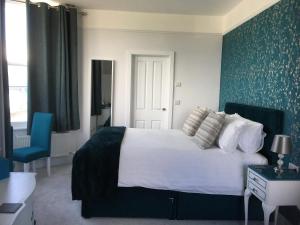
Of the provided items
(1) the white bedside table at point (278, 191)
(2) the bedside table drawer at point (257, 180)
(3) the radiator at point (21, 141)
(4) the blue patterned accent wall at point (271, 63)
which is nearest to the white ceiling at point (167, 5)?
(4) the blue patterned accent wall at point (271, 63)

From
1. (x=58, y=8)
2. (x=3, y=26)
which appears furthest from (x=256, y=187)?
(x=58, y=8)

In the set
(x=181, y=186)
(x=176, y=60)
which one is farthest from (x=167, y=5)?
(x=181, y=186)

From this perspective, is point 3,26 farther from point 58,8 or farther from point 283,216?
point 283,216

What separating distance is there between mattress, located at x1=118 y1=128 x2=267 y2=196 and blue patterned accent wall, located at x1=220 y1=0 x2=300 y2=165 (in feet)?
1.91

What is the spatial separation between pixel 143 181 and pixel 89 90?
9.14 ft

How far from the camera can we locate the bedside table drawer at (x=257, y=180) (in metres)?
2.19

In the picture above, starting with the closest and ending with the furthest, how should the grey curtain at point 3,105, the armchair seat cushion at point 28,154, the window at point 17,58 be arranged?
the grey curtain at point 3,105 → the armchair seat cushion at point 28,154 → the window at point 17,58

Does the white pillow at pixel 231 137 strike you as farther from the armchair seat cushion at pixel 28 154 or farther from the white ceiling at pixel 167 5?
the armchair seat cushion at pixel 28 154

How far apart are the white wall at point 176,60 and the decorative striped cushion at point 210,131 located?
1.98 m

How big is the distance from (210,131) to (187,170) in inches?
22.5

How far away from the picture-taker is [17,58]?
420cm

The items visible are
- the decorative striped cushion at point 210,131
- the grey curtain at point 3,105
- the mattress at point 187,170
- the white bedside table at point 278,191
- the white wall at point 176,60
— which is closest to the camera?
the white bedside table at point 278,191

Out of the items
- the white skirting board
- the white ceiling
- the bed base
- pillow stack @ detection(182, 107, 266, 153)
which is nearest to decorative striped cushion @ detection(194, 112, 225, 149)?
pillow stack @ detection(182, 107, 266, 153)

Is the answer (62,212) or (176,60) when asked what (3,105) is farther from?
(176,60)
